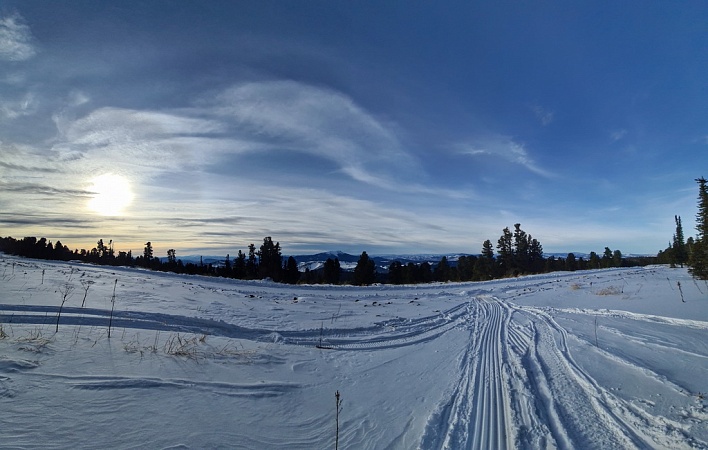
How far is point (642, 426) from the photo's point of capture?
418 cm

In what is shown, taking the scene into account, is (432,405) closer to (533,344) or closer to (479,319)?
(533,344)

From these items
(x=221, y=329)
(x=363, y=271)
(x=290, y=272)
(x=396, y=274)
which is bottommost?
(x=221, y=329)

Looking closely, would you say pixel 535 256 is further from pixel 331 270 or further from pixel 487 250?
pixel 331 270

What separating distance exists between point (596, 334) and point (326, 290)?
14.5m

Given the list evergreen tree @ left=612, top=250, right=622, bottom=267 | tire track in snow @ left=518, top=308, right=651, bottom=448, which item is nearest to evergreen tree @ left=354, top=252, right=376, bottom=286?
tire track in snow @ left=518, top=308, right=651, bottom=448

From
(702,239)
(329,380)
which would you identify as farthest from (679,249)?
(329,380)

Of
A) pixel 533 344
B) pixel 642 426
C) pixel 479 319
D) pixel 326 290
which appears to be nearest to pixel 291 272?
pixel 326 290

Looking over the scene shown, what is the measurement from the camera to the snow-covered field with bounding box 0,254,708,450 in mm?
3846

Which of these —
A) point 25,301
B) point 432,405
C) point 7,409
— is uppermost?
point 25,301

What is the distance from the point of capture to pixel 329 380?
5949mm

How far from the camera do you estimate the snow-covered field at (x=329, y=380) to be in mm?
3846

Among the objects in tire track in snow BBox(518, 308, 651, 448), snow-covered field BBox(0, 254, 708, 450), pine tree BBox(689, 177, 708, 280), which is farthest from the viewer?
pine tree BBox(689, 177, 708, 280)

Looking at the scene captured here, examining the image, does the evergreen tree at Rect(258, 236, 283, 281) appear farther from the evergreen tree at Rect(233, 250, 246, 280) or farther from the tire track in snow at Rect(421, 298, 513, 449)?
the tire track in snow at Rect(421, 298, 513, 449)

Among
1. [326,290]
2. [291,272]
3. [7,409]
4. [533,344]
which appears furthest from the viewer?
[291,272]
